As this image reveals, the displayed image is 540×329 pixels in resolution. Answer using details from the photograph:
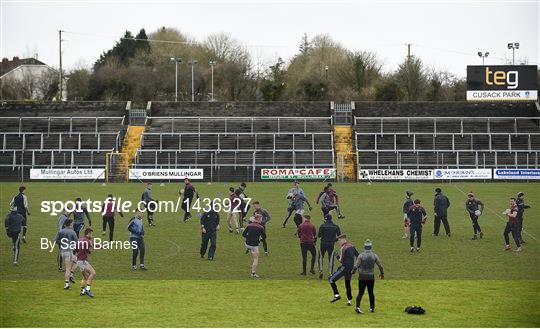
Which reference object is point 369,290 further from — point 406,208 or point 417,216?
point 406,208

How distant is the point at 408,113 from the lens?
A: 239ft

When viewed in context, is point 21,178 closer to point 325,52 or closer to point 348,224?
point 348,224

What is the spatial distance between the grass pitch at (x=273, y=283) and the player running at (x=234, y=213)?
50 centimetres

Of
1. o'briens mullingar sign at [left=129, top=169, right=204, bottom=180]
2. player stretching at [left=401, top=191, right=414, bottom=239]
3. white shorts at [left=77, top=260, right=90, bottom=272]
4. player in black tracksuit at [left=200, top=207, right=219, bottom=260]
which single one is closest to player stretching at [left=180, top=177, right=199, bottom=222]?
player in black tracksuit at [left=200, top=207, right=219, bottom=260]

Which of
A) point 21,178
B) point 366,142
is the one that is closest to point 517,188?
point 366,142

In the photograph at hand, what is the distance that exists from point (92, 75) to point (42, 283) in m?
78.7

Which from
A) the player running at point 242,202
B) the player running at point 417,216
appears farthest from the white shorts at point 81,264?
the player running at point 242,202

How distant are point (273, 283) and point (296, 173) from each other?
37840 millimetres

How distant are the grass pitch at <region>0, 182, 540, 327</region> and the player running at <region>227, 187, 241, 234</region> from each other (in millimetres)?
498

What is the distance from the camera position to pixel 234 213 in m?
35.0

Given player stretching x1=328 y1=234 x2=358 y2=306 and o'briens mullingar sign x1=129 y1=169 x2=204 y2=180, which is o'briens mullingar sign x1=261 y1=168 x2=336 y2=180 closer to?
o'briens mullingar sign x1=129 y1=169 x2=204 y2=180

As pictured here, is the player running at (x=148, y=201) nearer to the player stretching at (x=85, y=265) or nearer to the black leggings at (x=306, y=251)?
the black leggings at (x=306, y=251)

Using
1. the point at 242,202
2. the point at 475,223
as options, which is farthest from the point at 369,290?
the point at 242,202

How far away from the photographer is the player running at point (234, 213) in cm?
3378
